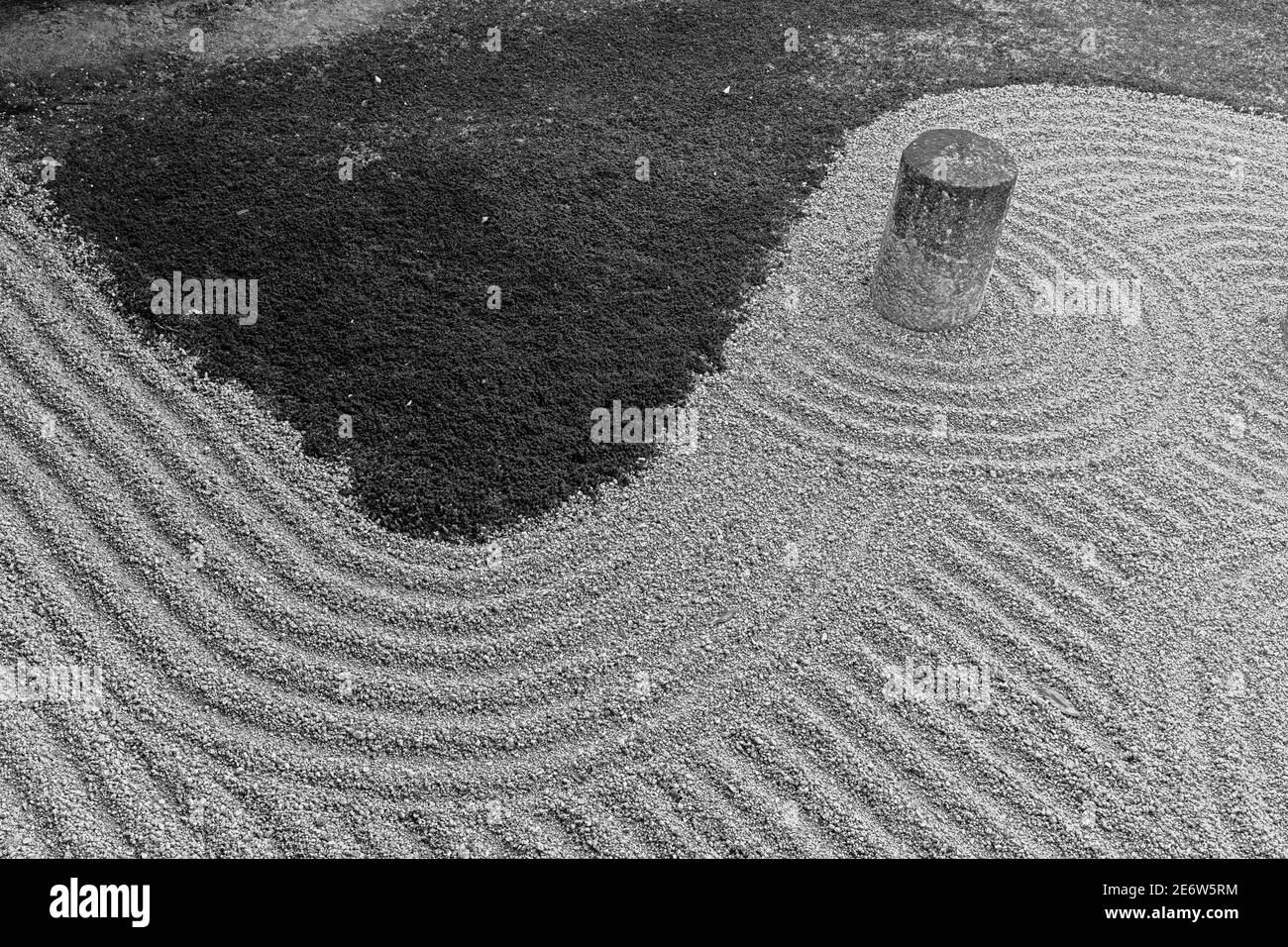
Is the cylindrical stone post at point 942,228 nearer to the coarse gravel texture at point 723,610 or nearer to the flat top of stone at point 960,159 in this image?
the flat top of stone at point 960,159

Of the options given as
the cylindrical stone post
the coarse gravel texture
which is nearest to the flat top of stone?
the cylindrical stone post

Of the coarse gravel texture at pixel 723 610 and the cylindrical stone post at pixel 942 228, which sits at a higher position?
the cylindrical stone post at pixel 942 228

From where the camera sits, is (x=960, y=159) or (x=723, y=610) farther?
(x=960, y=159)

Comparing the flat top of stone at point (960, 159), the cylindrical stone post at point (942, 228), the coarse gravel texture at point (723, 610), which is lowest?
the coarse gravel texture at point (723, 610)

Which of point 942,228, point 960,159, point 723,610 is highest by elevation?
point 960,159

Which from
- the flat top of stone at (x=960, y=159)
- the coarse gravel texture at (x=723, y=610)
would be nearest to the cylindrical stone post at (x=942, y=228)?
the flat top of stone at (x=960, y=159)

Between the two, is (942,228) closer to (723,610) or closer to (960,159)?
(960,159)

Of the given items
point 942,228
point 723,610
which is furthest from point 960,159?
point 723,610
